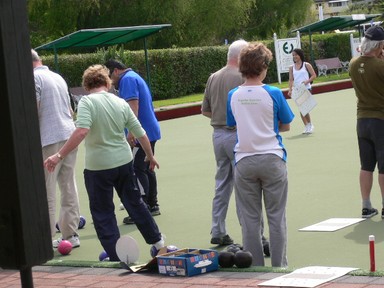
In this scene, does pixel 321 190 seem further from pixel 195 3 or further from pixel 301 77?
pixel 195 3

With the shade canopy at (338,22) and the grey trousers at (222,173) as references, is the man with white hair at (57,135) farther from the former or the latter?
the shade canopy at (338,22)

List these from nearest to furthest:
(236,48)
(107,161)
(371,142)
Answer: (107,161) < (236,48) < (371,142)

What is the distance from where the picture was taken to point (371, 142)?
8.87m

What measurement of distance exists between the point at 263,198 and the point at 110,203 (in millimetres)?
1488

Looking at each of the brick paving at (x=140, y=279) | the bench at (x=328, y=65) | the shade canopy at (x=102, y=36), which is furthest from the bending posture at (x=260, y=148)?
the bench at (x=328, y=65)

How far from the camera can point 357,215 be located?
29.8ft

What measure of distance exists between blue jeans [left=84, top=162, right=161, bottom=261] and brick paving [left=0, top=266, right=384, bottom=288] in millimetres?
610

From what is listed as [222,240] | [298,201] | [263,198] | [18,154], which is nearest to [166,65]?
[298,201]

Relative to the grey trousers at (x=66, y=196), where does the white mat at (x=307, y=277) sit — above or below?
below

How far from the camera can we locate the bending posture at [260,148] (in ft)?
21.7

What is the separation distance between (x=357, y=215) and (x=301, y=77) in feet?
29.1

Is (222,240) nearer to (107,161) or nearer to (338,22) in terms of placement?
(107,161)

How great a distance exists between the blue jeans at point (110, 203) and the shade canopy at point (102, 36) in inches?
559

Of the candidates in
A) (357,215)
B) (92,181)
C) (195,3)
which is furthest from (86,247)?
(195,3)
